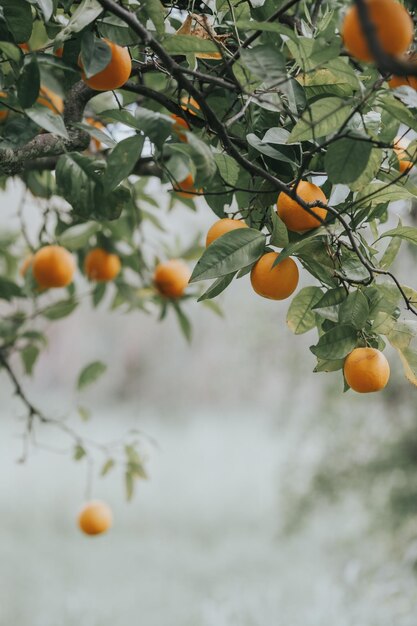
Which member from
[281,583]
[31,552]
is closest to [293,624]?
[281,583]

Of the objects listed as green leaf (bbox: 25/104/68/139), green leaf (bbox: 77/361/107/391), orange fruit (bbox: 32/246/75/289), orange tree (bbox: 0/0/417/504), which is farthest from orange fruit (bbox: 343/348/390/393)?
green leaf (bbox: 77/361/107/391)

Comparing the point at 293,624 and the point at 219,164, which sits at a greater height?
the point at 219,164

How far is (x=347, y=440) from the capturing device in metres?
2.38

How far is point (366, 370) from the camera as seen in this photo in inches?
17.8

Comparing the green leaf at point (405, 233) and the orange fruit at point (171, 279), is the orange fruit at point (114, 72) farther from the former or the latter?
the orange fruit at point (171, 279)

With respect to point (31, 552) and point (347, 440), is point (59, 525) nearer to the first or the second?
point (31, 552)

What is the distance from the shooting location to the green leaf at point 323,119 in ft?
1.25

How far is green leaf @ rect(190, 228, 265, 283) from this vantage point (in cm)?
41

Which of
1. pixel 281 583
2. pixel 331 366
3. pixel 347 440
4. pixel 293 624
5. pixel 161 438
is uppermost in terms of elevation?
pixel 331 366

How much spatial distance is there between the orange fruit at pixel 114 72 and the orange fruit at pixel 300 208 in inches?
4.8

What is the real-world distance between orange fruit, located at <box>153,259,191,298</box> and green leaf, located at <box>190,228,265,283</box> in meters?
0.56

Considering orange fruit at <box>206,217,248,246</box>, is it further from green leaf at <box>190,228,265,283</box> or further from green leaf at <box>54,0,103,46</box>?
green leaf at <box>54,0,103,46</box>

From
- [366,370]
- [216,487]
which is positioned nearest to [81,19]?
[366,370]

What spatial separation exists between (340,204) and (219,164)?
8 centimetres
